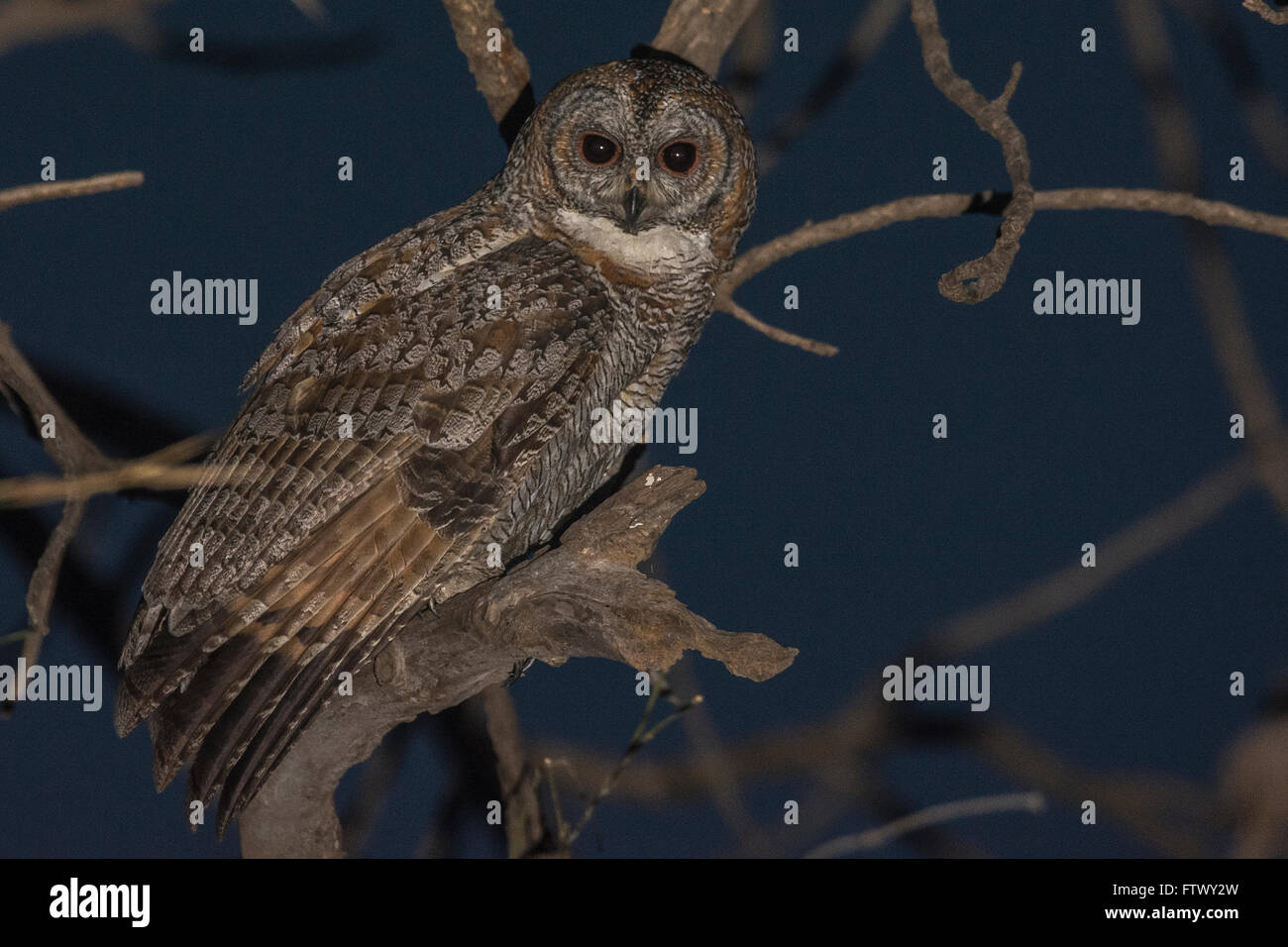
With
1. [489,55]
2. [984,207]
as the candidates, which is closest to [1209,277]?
[984,207]

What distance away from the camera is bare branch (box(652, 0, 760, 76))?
2732 mm

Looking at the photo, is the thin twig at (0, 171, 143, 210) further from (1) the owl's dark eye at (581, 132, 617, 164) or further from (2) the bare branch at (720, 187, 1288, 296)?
(2) the bare branch at (720, 187, 1288, 296)

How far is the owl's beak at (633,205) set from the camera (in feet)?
7.22

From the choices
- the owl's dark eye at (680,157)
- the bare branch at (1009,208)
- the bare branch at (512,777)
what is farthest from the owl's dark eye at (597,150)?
the bare branch at (512,777)

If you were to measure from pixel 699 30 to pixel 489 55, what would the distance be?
20.1 inches

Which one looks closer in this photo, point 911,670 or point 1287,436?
point 1287,436

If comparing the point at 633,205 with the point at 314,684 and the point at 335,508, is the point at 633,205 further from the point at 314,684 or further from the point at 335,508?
the point at 314,684

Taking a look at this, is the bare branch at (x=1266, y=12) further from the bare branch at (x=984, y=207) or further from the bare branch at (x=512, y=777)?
the bare branch at (x=512, y=777)

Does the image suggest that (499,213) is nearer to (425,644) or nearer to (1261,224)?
(425,644)

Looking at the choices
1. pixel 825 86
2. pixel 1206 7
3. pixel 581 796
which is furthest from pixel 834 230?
pixel 581 796

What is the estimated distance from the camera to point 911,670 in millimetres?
3105

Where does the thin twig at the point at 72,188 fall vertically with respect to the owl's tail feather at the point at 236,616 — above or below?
above

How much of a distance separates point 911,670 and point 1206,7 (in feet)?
6.05

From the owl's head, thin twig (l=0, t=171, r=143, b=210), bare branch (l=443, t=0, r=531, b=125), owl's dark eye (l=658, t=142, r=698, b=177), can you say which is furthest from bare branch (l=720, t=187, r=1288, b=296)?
thin twig (l=0, t=171, r=143, b=210)
